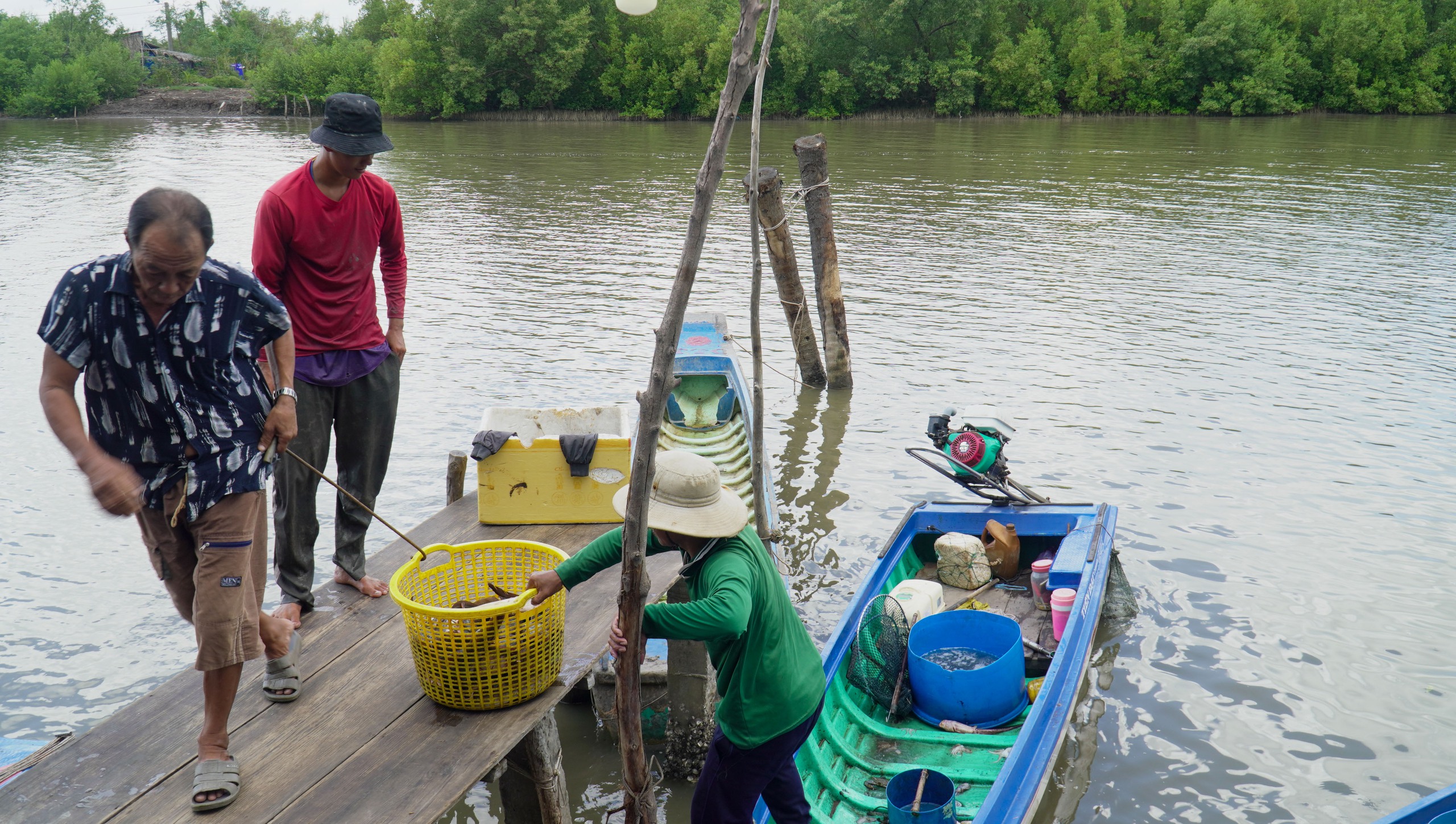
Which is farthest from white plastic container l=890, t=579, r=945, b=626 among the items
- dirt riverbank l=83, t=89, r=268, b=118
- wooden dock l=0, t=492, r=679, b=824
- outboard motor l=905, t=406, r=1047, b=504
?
dirt riverbank l=83, t=89, r=268, b=118

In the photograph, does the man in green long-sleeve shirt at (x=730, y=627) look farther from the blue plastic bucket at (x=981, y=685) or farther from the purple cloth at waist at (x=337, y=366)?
the blue plastic bucket at (x=981, y=685)

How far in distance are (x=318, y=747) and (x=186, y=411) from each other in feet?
4.02

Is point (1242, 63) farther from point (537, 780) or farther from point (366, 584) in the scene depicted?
point (537, 780)

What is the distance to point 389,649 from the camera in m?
3.99

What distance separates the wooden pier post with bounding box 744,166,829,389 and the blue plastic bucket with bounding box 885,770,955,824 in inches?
228

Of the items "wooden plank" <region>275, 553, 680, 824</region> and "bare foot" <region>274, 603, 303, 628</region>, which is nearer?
"wooden plank" <region>275, 553, 680, 824</region>

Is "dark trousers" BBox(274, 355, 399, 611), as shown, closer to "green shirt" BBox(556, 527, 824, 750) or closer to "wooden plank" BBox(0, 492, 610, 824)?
"wooden plank" BBox(0, 492, 610, 824)

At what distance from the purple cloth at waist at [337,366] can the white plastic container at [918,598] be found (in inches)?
116

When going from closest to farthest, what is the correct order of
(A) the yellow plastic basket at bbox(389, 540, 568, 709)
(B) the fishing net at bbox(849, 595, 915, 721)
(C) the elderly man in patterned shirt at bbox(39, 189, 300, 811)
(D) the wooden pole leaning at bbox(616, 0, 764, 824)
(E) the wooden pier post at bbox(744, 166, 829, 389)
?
1. (D) the wooden pole leaning at bbox(616, 0, 764, 824)
2. (C) the elderly man in patterned shirt at bbox(39, 189, 300, 811)
3. (A) the yellow plastic basket at bbox(389, 540, 568, 709)
4. (B) the fishing net at bbox(849, 595, 915, 721)
5. (E) the wooden pier post at bbox(744, 166, 829, 389)

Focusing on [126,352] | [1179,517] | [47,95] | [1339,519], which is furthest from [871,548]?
[47,95]

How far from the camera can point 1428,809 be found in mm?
3484

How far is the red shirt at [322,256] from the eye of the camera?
382 cm

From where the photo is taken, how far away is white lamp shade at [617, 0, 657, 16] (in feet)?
13.0

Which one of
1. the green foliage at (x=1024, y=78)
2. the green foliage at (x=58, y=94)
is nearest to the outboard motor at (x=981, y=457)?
the green foliage at (x=1024, y=78)
